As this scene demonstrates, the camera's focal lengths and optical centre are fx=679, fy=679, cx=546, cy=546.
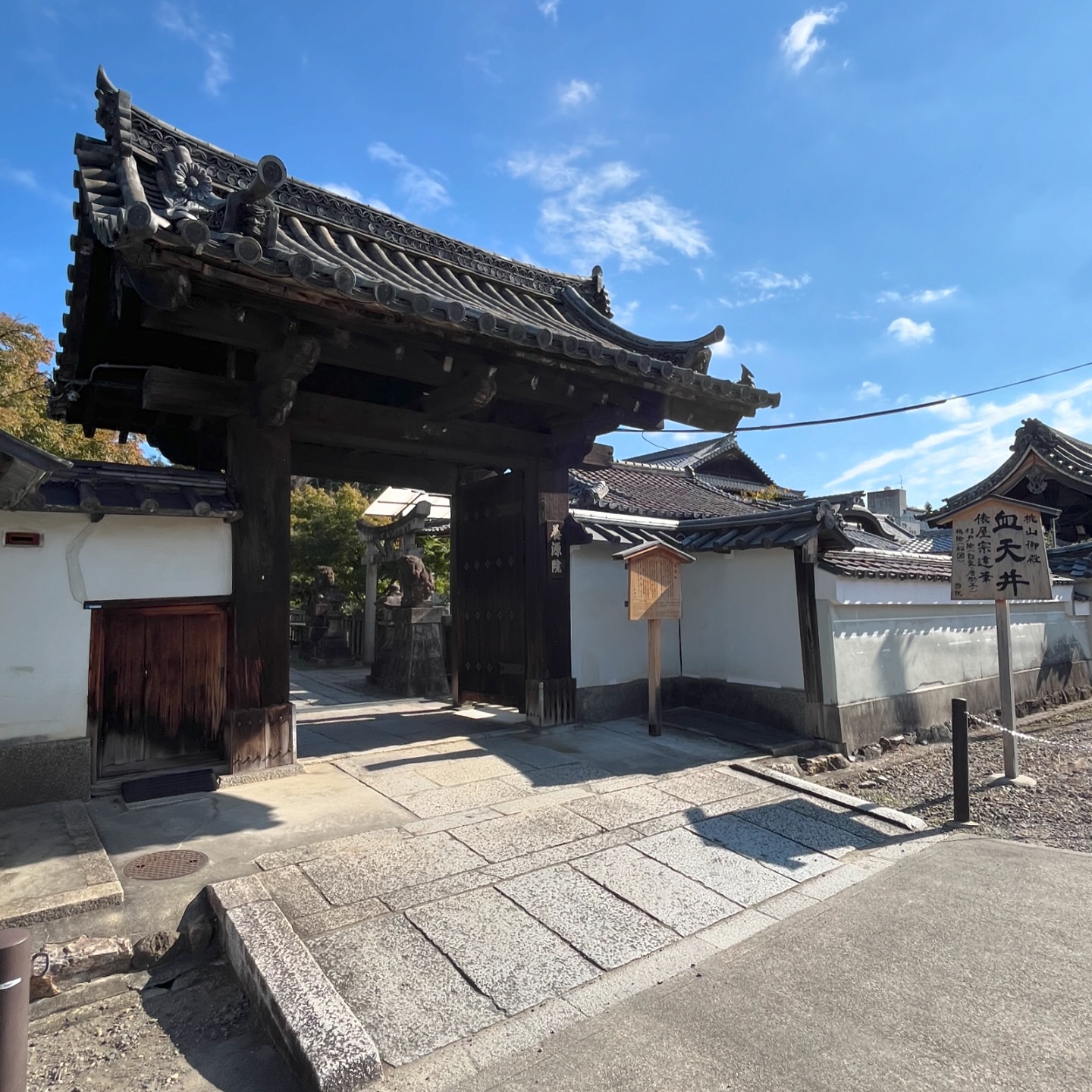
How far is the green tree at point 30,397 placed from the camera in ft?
38.3

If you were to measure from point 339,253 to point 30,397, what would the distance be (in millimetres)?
9274

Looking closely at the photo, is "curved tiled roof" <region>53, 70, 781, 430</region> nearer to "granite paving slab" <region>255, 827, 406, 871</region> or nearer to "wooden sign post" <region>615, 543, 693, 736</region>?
"wooden sign post" <region>615, 543, 693, 736</region>

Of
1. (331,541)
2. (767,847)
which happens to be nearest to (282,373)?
(767,847)

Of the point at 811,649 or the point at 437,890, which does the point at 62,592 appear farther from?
the point at 811,649

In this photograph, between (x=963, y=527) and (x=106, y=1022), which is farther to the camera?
(x=963, y=527)

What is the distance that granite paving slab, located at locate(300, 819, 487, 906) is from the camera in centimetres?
419

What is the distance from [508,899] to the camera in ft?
13.7

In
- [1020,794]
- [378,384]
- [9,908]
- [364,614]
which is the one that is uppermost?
[378,384]

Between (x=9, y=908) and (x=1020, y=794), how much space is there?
850 cm

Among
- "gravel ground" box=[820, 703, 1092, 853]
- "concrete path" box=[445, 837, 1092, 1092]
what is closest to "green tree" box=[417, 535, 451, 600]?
"gravel ground" box=[820, 703, 1092, 853]

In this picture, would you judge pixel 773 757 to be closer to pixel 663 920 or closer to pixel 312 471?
pixel 663 920

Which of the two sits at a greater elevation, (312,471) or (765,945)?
(312,471)

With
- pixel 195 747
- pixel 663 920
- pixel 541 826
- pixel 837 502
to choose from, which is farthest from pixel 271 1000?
pixel 837 502

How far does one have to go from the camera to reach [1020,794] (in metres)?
7.02
